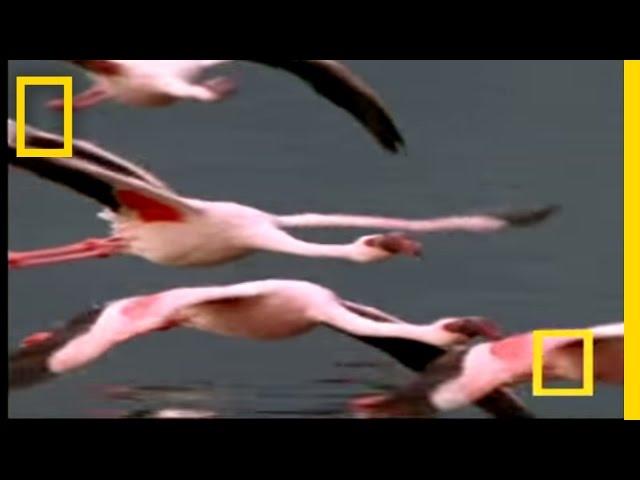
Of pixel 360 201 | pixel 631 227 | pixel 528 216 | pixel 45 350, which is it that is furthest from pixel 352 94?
pixel 45 350

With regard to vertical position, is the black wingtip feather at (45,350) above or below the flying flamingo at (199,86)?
below

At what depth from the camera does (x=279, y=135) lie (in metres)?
2.40

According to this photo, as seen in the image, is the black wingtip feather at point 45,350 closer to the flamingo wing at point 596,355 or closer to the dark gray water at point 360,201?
the dark gray water at point 360,201

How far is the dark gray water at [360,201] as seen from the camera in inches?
93.9

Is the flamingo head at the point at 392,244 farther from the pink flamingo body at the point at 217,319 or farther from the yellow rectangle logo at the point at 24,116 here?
the yellow rectangle logo at the point at 24,116

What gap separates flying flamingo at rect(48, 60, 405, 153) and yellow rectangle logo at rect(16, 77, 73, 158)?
19 millimetres

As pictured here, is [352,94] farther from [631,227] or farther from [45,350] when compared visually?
[45,350]

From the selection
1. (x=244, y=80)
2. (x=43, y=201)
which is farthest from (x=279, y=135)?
(x=43, y=201)

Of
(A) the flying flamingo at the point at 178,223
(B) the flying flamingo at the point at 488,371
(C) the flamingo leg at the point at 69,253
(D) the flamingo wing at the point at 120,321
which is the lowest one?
(B) the flying flamingo at the point at 488,371

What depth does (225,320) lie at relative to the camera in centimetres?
244

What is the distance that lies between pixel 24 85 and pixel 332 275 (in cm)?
63

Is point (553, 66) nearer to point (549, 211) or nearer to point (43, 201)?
point (549, 211)

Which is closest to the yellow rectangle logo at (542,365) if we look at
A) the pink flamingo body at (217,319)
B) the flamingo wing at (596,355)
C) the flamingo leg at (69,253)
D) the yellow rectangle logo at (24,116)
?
the flamingo wing at (596,355)

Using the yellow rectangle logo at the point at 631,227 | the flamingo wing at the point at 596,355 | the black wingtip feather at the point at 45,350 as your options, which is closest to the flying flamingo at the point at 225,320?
the black wingtip feather at the point at 45,350
